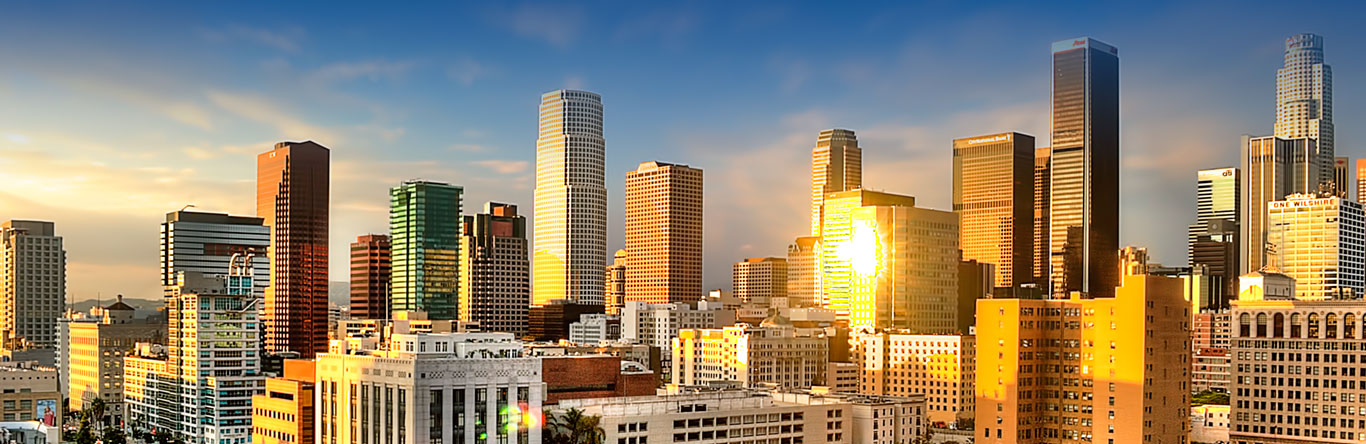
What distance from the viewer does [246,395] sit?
14838 centimetres

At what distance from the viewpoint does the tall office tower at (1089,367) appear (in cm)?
10956

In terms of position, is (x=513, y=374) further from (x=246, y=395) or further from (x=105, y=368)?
(x=105, y=368)

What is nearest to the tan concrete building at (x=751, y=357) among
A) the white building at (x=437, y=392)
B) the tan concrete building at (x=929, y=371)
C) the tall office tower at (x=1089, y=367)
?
the tan concrete building at (x=929, y=371)

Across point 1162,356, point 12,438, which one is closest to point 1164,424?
point 1162,356

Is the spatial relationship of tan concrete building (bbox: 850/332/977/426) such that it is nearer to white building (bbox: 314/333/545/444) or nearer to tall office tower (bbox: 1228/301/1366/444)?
tall office tower (bbox: 1228/301/1366/444)

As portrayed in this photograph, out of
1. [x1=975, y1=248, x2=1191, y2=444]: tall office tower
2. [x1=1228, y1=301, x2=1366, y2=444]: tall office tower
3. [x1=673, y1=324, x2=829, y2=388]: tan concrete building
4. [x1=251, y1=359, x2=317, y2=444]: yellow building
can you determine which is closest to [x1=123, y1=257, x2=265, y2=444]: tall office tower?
[x1=251, y1=359, x2=317, y2=444]: yellow building

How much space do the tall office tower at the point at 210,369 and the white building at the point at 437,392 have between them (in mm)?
61581

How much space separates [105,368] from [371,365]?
365 ft

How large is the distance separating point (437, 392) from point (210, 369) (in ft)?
242

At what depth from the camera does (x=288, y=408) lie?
12000 cm

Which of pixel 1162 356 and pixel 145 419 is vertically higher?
pixel 1162 356

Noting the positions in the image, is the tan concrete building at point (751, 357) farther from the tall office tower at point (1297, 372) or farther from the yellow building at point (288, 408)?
the yellow building at point (288, 408)

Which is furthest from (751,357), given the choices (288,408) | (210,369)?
(288,408)

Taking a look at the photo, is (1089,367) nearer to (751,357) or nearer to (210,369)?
(751,357)
